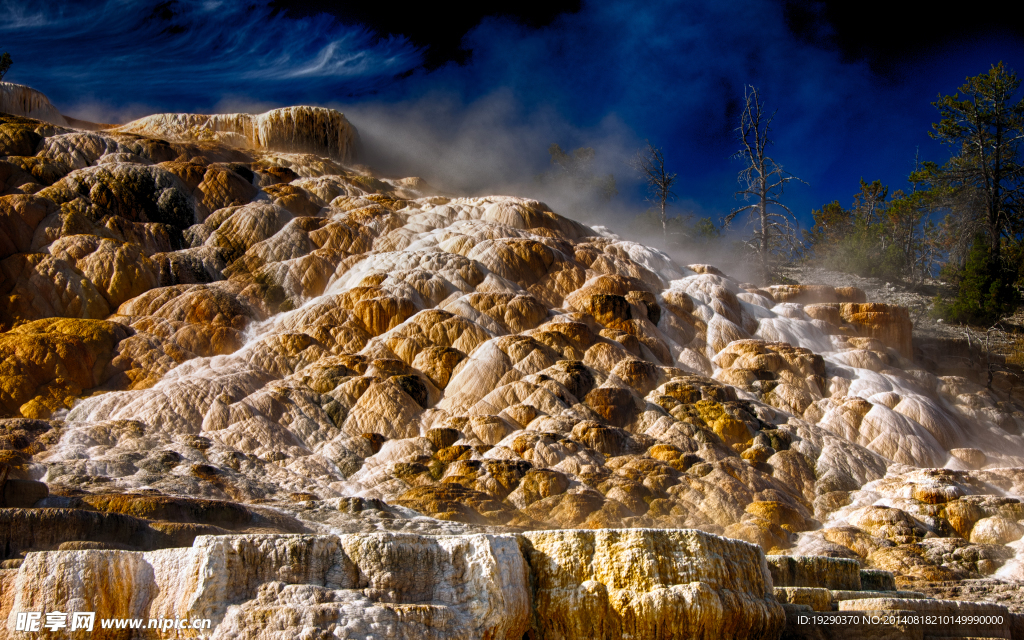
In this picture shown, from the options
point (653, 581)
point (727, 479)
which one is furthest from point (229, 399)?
point (653, 581)

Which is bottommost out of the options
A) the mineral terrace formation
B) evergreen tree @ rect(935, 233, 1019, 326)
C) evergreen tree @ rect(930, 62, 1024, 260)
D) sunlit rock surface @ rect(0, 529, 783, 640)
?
sunlit rock surface @ rect(0, 529, 783, 640)

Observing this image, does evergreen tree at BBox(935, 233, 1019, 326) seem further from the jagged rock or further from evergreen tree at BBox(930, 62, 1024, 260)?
the jagged rock

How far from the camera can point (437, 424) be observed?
539 inches

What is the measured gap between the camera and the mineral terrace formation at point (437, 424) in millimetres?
5539

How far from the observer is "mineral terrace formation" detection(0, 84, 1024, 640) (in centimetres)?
554

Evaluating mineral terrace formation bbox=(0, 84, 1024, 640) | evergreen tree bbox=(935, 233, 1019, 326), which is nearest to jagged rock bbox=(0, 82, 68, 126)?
mineral terrace formation bbox=(0, 84, 1024, 640)

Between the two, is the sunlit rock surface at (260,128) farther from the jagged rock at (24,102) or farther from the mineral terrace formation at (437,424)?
the mineral terrace formation at (437,424)

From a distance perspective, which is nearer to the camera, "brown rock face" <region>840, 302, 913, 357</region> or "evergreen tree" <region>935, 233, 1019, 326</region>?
"brown rock face" <region>840, 302, 913, 357</region>

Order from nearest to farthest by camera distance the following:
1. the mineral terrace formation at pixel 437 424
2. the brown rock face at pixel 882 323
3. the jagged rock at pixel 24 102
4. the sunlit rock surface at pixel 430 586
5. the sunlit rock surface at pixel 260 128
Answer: the sunlit rock surface at pixel 430 586 < the mineral terrace formation at pixel 437 424 < the brown rock face at pixel 882 323 < the jagged rock at pixel 24 102 < the sunlit rock surface at pixel 260 128

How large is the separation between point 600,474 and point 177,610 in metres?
8.06

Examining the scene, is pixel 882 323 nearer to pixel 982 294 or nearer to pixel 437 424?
pixel 982 294

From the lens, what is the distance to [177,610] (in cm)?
500

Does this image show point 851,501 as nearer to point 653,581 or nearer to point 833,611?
point 833,611

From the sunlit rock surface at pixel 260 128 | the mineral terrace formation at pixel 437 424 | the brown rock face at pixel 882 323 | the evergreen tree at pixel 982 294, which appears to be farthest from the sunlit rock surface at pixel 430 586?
the sunlit rock surface at pixel 260 128
